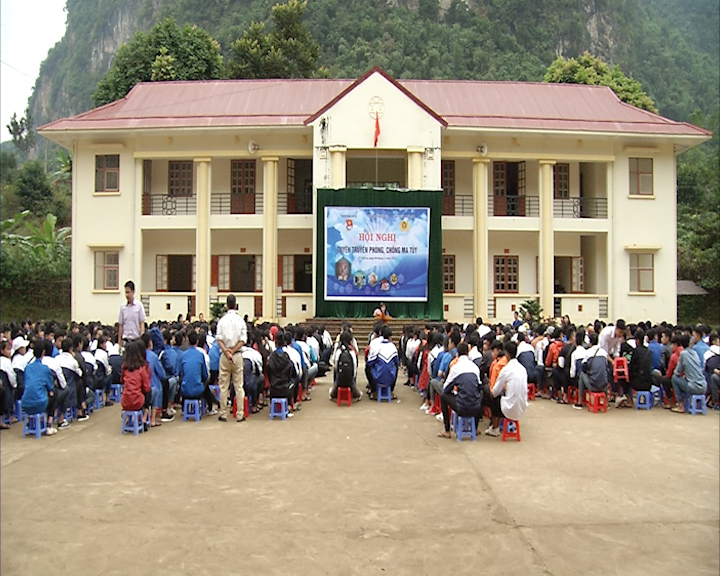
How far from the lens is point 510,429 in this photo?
7688 millimetres

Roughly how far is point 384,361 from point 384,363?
4 centimetres

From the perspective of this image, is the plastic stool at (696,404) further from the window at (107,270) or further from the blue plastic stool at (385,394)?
the window at (107,270)

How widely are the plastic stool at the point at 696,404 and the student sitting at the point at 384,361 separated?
4192mm

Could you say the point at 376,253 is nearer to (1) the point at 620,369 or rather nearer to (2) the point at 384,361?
(2) the point at 384,361

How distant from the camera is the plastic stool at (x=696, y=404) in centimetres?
920

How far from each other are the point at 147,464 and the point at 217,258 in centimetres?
1620

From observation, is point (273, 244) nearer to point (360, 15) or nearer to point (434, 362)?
point (360, 15)

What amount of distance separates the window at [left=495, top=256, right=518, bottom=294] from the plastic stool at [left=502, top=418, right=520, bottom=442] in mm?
14855

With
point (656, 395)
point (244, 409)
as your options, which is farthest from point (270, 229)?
point (656, 395)

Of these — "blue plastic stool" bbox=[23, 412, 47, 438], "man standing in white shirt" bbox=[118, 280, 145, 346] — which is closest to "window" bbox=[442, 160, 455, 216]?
"man standing in white shirt" bbox=[118, 280, 145, 346]

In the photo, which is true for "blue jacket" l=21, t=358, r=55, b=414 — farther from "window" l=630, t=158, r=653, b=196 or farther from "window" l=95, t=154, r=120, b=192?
"window" l=630, t=158, r=653, b=196

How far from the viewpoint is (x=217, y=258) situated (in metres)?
22.1

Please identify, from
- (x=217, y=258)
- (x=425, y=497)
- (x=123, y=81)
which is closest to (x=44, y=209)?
(x=123, y=81)

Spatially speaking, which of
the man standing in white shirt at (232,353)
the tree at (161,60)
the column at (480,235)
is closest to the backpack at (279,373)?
the man standing in white shirt at (232,353)
